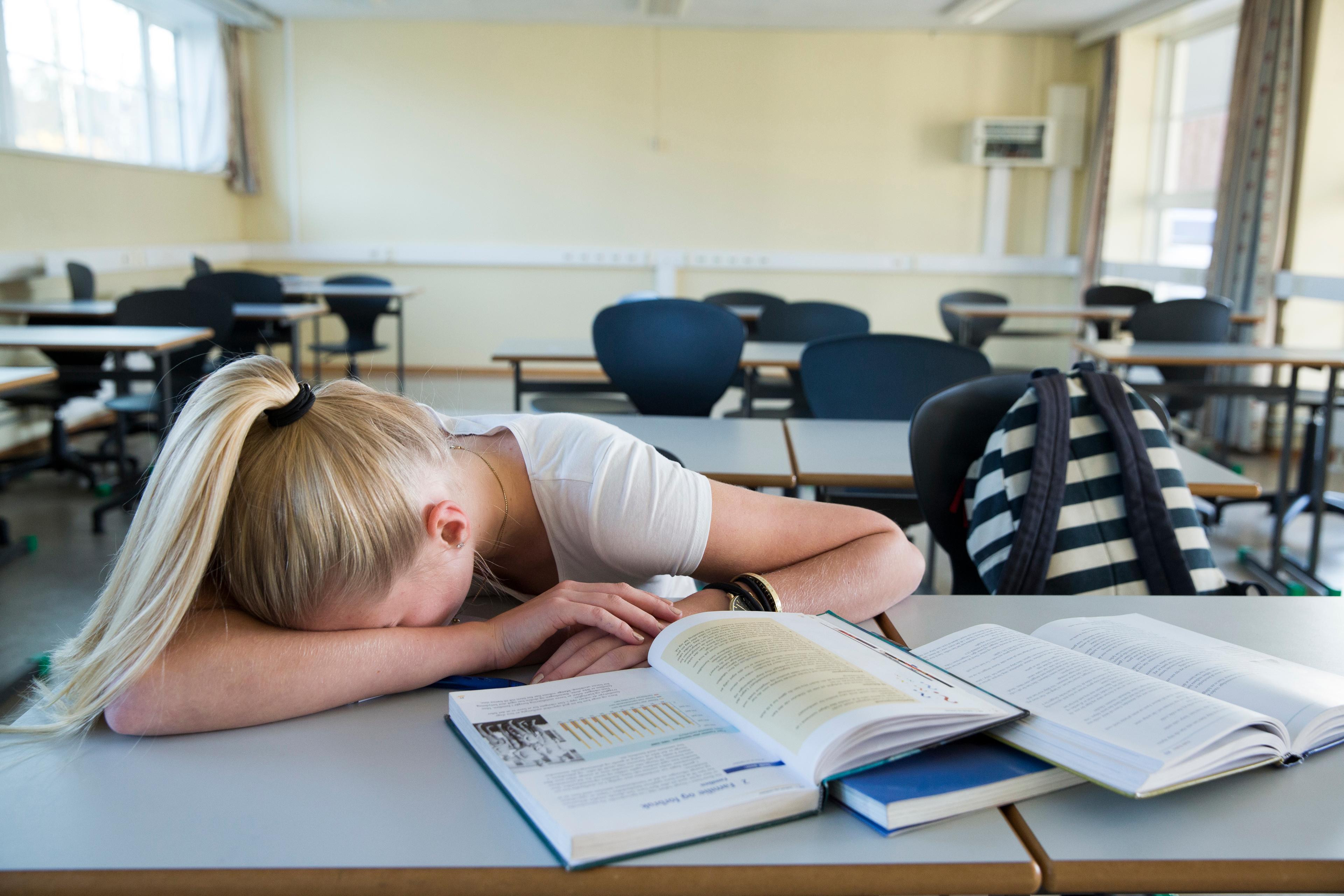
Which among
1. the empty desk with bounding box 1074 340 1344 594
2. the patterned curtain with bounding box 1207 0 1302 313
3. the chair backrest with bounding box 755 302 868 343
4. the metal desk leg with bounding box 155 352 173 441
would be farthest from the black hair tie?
the patterned curtain with bounding box 1207 0 1302 313

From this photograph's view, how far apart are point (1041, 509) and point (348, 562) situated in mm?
995

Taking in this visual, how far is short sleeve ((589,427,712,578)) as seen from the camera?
39.8 inches

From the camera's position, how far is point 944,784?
0.66 m

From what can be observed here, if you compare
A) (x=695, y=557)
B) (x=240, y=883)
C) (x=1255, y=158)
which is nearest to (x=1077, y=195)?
(x=1255, y=158)

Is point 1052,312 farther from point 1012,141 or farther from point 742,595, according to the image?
point 742,595

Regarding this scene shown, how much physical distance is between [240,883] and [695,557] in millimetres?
558

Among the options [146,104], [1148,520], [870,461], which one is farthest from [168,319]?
[1148,520]

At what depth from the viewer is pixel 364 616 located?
2.83 ft

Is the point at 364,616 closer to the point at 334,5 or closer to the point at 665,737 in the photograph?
the point at 665,737

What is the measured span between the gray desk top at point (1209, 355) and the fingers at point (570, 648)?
3174mm

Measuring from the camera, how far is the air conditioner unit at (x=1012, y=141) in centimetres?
722

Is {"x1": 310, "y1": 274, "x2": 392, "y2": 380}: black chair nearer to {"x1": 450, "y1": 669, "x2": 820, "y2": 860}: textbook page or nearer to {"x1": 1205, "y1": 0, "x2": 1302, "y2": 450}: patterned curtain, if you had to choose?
{"x1": 1205, "y1": 0, "x2": 1302, "y2": 450}: patterned curtain

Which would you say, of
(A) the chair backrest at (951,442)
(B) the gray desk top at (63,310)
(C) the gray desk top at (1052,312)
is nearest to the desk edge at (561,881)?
(A) the chair backrest at (951,442)

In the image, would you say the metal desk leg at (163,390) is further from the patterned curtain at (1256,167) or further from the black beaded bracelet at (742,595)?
the patterned curtain at (1256,167)
